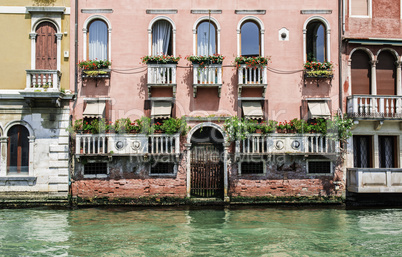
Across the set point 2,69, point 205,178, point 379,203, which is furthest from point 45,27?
point 379,203

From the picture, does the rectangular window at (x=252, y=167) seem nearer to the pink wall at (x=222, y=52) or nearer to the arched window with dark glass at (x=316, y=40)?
the pink wall at (x=222, y=52)

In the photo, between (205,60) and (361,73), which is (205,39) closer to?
(205,60)

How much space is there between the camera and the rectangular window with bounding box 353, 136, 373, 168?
14758 mm

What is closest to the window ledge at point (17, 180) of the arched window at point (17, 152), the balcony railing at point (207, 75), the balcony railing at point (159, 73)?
the arched window at point (17, 152)

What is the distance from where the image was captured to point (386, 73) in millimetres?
14883

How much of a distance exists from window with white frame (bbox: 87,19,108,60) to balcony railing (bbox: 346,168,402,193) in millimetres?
10010

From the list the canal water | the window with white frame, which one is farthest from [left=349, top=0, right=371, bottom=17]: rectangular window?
the window with white frame

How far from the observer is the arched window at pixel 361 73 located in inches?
582

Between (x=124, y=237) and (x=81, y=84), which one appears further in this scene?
(x=81, y=84)

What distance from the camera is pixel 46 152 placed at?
14.1m

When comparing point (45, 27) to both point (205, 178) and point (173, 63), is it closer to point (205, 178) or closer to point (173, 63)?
point (173, 63)

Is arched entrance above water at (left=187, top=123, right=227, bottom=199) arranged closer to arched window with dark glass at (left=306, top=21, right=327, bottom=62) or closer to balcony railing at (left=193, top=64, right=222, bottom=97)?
balcony railing at (left=193, top=64, right=222, bottom=97)

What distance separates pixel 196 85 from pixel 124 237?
6099 mm

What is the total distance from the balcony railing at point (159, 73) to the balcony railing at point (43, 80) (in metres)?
3.24
